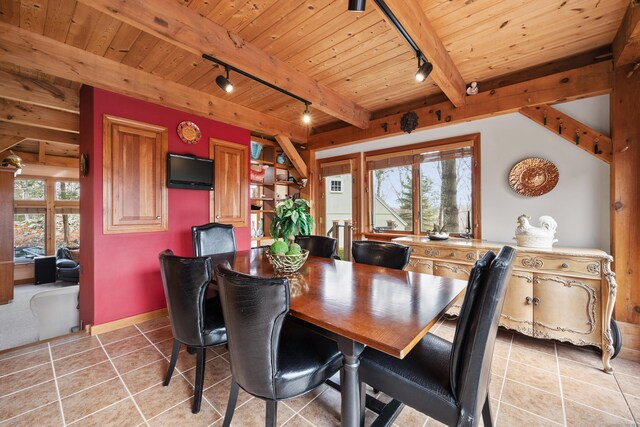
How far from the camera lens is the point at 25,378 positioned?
1.94 metres

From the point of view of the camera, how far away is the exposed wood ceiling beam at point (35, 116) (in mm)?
3332

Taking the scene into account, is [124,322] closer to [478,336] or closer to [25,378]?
[25,378]

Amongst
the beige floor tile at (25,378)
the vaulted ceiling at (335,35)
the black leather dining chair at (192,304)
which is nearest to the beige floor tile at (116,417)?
the black leather dining chair at (192,304)

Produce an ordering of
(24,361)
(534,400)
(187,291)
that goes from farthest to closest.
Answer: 1. (24,361)
2. (534,400)
3. (187,291)

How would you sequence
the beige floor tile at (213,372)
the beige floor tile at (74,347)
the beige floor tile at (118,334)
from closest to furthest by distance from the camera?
1. the beige floor tile at (213,372)
2. the beige floor tile at (74,347)
3. the beige floor tile at (118,334)

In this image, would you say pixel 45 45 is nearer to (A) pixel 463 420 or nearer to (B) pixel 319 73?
(B) pixel 319 73

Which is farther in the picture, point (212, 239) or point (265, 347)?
point (212, 239)

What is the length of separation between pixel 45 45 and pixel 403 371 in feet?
11.6

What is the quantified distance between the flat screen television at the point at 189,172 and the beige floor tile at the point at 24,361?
1.90 meters

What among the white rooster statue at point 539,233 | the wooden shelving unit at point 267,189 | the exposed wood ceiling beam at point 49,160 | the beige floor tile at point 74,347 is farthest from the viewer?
the exposed wood ceiling beam at point 49,160

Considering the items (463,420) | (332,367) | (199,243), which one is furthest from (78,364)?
(463,420)

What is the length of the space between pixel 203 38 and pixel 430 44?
67.9 inches

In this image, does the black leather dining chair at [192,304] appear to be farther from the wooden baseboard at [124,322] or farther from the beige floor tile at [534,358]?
the beige floor tile at [534,358]

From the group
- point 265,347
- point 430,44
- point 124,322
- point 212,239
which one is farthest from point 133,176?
point 430,44
